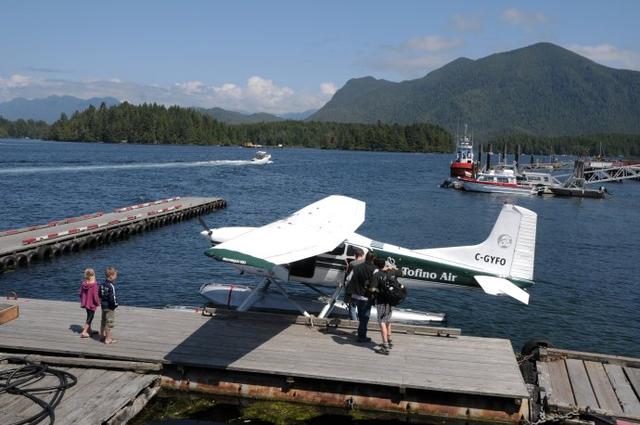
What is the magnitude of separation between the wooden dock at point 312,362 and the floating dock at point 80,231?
44.9ft

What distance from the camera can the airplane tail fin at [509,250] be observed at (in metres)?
14.5

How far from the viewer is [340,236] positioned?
13.4 m

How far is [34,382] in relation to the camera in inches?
390

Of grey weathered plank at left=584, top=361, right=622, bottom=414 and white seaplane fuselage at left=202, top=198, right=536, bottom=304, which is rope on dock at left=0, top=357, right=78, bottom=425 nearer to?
white seaplane fuselage at left=202, top=198, right=536, bottom=304

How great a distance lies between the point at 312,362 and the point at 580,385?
16.2 feet

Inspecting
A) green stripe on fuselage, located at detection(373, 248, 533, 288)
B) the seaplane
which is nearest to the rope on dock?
the seaplane

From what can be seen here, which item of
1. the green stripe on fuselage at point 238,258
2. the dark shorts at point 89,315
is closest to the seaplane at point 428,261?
the dark shorts at point 89,315

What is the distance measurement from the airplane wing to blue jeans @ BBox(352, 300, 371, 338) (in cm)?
130

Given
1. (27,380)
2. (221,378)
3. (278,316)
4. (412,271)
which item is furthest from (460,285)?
(27,380)

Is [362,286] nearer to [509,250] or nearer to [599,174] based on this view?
[509,250]

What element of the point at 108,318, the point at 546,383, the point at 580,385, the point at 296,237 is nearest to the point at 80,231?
the point at 108,318

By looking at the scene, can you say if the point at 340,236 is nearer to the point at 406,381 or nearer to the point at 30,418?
the point at 406,381

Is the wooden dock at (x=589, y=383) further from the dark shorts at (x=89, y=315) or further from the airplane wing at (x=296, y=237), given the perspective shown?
the dark shorts at (x=89, y=315)

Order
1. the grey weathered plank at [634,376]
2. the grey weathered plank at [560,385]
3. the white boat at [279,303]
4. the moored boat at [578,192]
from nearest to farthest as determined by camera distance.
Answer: the grey weathered plank at [560,385]
the grey weathered plank at [634,376]
the white boat at [279,303]
the moored boat at [578,192]
